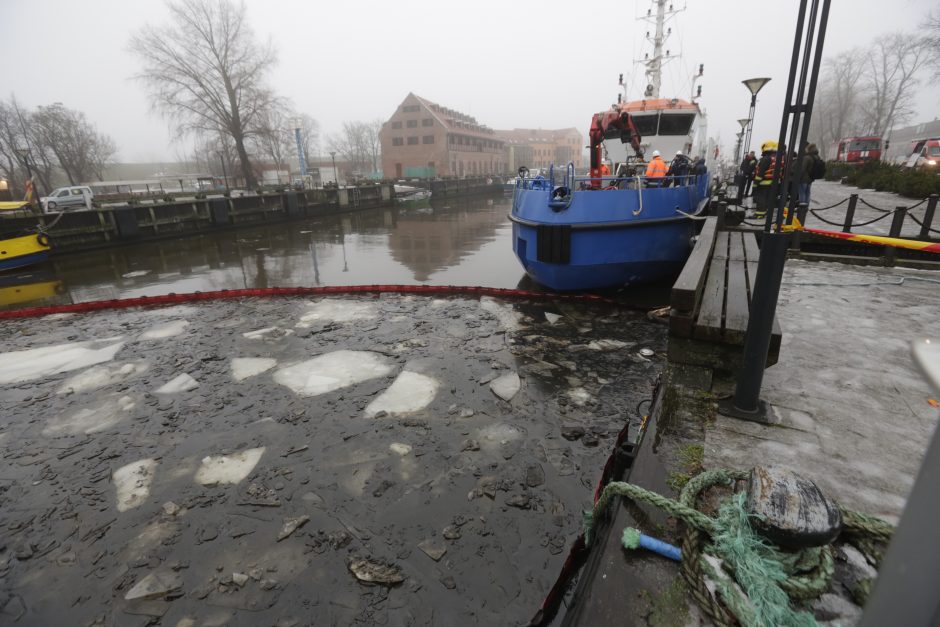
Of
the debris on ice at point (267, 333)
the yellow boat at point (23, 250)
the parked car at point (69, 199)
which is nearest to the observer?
the debris on ice at point (267, 333)

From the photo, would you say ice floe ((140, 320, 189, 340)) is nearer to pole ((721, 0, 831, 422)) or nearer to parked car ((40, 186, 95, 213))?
pole ((721, 0, 831, 422))

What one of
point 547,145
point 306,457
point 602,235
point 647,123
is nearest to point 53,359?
point 306,457

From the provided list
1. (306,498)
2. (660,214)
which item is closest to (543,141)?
(660,214)

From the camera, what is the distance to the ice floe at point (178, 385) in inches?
176

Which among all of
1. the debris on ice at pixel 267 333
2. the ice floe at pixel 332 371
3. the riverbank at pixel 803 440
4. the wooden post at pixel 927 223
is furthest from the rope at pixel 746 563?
the wooden post at pixel 927 223

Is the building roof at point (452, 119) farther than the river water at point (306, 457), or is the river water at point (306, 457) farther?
the building roof at point (452, 119)

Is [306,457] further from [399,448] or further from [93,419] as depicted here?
[93,419]

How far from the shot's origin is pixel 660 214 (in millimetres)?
7266

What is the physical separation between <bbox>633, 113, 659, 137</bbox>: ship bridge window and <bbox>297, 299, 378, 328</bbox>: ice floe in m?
8.70

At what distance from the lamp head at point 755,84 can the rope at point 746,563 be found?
1108 centimetres

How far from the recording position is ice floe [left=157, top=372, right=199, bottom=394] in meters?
4.48

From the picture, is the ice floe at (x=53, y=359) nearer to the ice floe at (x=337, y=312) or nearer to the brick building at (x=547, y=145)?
the ice floe at (x=337, y=312)

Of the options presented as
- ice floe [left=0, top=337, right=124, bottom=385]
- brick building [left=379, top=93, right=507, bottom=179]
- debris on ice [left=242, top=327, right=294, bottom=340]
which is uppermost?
brick building [left=379, top=93, right=507, bottom=179]

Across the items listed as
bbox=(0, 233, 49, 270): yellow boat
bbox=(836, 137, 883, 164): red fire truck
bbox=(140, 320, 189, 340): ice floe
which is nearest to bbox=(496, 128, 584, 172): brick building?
bbox=(836, 137, 883, 164): red fire truck
